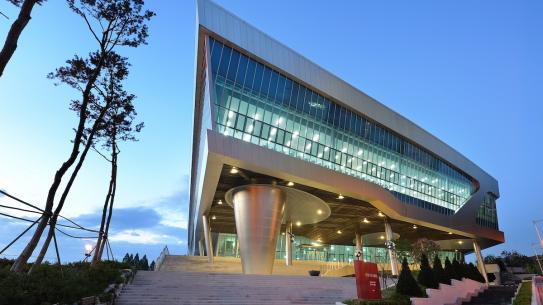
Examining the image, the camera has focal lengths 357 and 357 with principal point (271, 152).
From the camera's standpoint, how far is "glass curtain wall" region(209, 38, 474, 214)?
2547 cm

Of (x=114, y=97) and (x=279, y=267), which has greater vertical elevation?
(x=114, y=97)

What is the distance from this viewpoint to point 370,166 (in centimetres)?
3594

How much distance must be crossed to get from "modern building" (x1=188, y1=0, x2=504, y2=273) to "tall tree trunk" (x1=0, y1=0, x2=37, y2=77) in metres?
13.0

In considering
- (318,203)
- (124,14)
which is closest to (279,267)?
(318,203)

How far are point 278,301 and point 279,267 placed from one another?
20.4m

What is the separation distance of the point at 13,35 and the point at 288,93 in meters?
21.8

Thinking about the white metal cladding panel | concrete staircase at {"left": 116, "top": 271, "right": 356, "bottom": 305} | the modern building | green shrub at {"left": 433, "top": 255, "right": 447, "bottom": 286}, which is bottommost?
concrete staircase at {"left": 116, "top": 271, "right": 356, "bottom": 305}

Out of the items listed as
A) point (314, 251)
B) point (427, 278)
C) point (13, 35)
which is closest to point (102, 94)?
point (13, 35)

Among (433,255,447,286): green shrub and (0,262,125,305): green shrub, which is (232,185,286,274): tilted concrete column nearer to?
(433,255,447,286): green shrub

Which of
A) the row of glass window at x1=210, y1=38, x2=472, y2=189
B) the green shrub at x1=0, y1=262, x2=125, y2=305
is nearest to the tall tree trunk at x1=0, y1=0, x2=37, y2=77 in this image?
the green shrub at x1=0, y1=262, x2=125, y2=305

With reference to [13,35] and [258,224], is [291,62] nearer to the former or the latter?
[258,224]

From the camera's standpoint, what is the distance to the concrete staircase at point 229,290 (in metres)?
15.1

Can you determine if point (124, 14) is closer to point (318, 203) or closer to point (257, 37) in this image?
point (257, 37)

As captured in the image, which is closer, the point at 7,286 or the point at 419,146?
the point at 7,286
